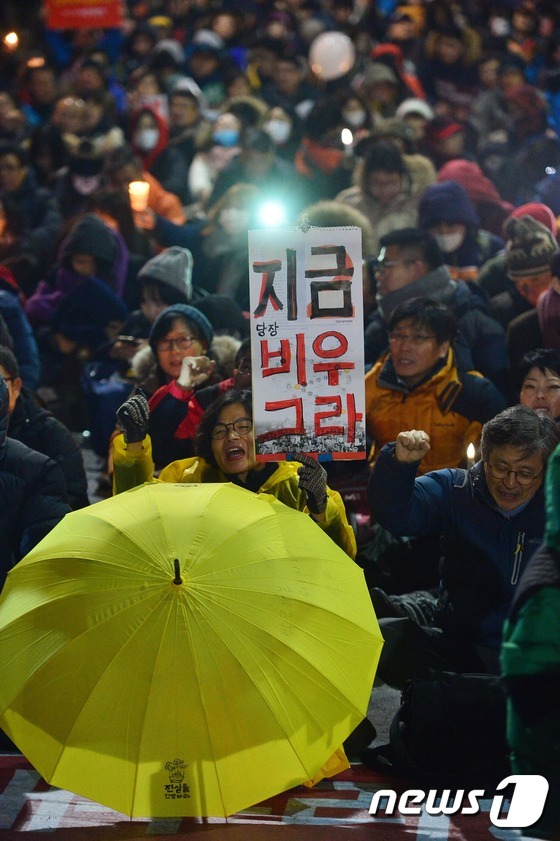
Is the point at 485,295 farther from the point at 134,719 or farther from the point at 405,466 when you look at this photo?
the point at 134,719

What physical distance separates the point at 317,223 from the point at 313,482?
346 cm

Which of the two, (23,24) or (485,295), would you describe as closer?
(485,295)

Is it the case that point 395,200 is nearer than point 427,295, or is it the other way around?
point 427,295

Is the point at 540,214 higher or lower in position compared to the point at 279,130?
lower

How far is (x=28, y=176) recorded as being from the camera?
10.2 meters

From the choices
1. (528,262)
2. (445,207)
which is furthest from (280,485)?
(445,207)

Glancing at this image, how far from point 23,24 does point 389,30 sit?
12.4ft

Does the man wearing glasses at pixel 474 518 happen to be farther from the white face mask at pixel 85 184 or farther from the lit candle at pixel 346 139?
the white face mask at pixel 85 184

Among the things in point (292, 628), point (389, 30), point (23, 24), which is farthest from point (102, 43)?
point (292, 628)

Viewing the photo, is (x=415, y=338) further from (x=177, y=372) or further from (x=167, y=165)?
(x=167, y=165)

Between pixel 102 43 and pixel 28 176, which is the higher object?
pixel 102 43

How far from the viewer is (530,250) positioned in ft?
23.7

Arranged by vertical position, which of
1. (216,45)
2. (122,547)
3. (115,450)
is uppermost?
(216,45)

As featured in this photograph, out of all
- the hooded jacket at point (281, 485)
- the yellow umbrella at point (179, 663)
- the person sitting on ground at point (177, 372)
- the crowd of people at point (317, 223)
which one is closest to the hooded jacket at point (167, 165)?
the crowd of people at point (317, 223)
